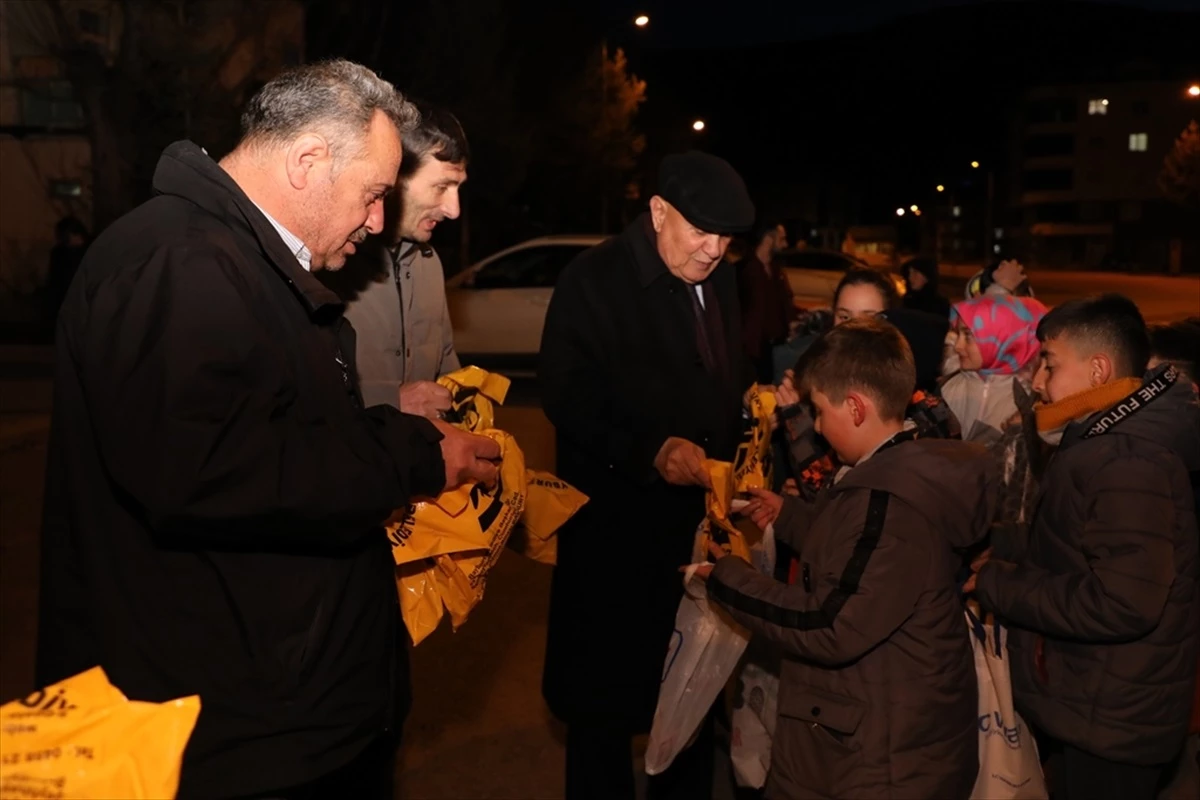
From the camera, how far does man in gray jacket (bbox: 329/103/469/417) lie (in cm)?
337

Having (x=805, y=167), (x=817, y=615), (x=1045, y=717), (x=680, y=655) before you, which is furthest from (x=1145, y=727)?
(x=805, y=167)

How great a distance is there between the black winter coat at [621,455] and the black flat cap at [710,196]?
0.21 meters

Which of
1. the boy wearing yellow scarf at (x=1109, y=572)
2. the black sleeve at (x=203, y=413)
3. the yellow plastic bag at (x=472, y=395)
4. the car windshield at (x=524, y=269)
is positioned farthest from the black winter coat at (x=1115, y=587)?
the car windshield at (x=524, y=269)

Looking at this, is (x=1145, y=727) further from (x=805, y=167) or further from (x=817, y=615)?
(x=805, y=167)

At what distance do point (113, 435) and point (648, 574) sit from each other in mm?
2114

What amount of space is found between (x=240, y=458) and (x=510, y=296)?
44.4ft

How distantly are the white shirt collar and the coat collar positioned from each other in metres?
0.04

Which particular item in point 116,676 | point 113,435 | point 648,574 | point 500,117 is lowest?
point 648,574

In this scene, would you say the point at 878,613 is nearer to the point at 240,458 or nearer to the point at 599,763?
the point at 599,763

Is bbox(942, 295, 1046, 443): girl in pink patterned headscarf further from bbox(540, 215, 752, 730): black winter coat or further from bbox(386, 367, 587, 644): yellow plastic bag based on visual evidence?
bbox(386, 367, 587, 644): yellow plastic bag

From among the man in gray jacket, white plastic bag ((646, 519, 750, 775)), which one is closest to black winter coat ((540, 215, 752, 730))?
white plastic bag ((646, 519, 750, 775))

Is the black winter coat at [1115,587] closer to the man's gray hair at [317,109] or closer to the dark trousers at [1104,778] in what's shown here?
the dark trousers at [1104,778]

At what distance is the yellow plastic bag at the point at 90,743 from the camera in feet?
5.16

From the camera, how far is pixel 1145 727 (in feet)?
10.8
